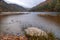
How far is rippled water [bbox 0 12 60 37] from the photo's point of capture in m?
3.24

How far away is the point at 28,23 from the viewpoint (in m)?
3.29

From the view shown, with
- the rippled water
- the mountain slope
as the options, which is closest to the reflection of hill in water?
the rippled water

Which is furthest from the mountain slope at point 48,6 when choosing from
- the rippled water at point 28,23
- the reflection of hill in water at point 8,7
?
the reflection of hill in water at point 8,7

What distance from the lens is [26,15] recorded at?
3.29 m

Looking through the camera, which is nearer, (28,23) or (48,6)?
(28,23)

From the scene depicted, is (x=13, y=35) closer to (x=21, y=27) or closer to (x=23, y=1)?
(x=21, y=27)

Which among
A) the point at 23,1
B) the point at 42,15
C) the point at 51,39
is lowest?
the point at 51,39

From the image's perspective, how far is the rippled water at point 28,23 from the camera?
3242 mm

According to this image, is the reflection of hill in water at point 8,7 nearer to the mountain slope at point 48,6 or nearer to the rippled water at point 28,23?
the rippled water at point 28,23

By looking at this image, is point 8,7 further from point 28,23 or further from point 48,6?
point 48,6

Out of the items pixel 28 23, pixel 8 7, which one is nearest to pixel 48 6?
pixel 28 23

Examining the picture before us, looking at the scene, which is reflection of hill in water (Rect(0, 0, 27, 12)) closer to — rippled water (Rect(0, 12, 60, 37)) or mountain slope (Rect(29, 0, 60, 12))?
rippled water (Rect(0, 12, 60, 37))

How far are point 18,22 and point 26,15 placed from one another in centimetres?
24

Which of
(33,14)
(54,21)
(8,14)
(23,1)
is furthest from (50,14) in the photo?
(8,14)
